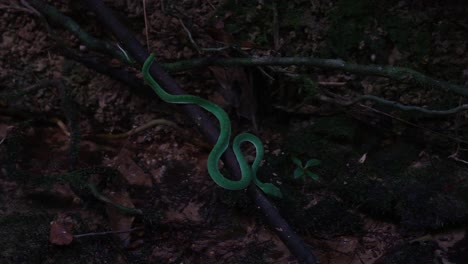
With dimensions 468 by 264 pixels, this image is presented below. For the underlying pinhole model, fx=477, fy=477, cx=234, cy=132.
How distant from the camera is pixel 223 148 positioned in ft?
6.53

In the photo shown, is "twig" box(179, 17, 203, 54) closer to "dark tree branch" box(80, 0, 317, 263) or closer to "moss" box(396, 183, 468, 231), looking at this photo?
"dark tree branch" box(80, 0, 317, 263)

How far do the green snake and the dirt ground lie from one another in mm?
157

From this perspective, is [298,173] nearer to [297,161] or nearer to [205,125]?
[297,161]

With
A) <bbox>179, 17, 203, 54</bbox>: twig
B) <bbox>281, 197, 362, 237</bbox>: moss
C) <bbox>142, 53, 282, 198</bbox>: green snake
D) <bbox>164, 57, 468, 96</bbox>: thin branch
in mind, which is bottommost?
<bbox>281, 197, 362, 237</bbox>: moss

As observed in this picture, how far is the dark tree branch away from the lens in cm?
184

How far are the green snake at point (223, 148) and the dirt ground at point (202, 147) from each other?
0.16 metres

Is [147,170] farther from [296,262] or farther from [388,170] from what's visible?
[388,170]

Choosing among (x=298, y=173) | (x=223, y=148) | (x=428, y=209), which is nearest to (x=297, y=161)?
(x=298, y=173)

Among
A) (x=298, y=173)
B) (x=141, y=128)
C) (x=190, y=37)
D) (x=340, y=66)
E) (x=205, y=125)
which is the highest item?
(x=190, y=37)

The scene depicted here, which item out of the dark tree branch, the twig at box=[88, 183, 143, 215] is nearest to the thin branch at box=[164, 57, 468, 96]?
the dark tree branch

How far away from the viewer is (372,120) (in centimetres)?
229

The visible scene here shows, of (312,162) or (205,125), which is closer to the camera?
(205,125)

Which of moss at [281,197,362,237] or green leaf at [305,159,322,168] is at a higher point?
green leaf at [305,159,322,168]

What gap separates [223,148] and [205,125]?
5.2 inches
